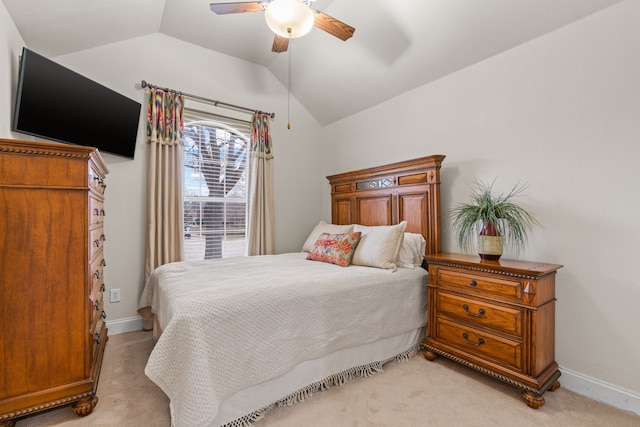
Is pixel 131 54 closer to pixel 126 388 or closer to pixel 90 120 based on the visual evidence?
pixel 90 120

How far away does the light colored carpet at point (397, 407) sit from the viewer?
1.63m

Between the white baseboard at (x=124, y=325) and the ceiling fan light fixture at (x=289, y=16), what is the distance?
9.67ft

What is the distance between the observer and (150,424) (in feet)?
5.27

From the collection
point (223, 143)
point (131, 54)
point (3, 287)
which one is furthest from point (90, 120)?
point (3, 287)

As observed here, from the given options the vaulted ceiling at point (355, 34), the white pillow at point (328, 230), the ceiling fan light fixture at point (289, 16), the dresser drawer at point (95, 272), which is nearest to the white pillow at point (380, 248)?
the white pillow at point (328, 230)

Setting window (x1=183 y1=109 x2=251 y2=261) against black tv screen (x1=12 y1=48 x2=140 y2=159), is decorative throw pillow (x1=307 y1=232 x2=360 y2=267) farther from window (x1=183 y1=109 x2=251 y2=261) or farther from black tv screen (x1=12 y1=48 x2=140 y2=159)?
black tv screen (x1=12 y1=48 x2=140 y2=159)

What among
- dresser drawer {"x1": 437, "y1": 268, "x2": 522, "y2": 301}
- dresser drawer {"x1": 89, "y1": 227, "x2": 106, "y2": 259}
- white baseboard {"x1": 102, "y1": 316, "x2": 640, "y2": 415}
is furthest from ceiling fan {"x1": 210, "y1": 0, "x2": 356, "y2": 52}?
white baseboard {"x1": 102, "y1": 316, "x2": 640, "y2": 415}

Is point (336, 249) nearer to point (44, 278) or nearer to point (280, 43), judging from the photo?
point (280, 43)

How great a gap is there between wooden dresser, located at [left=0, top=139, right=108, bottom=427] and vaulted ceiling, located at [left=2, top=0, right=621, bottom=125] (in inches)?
49.8

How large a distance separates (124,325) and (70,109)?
2.01 metres

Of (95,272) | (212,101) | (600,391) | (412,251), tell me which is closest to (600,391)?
(600,391)

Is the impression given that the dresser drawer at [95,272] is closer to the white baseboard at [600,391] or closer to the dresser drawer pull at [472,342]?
the dresser drawer pull at [472,342]

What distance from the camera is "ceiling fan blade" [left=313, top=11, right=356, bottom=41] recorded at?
198cm

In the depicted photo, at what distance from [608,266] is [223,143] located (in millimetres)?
3659
